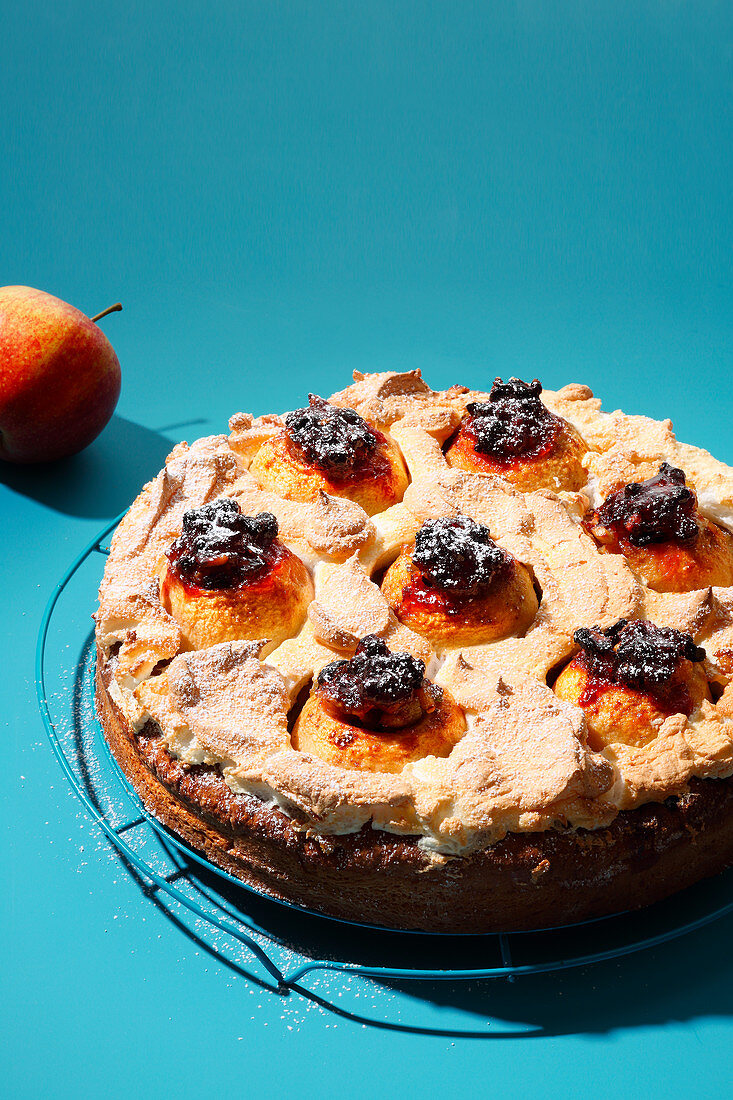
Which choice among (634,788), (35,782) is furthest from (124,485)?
(634,788)

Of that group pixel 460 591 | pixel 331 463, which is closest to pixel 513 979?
pixel 460 591

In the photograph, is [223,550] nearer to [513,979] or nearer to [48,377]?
[513,979]

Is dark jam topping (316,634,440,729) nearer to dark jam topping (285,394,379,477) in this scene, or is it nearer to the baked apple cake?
the baked apple cake

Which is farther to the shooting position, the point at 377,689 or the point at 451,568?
the point at 451,568

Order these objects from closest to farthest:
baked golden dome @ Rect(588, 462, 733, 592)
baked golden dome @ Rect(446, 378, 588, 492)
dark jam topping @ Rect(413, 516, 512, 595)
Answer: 1. dark jam topping @ Rect(413, 516, 512, 595)
2. baked golden dome @ Rect(588, 462, 733, 592)
3. baked golden dome @ Rect(446, 378, 588, 492)

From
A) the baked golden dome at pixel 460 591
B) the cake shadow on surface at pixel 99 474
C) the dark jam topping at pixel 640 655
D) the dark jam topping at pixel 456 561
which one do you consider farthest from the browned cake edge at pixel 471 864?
the cake shadow on surface at pixel 99 474

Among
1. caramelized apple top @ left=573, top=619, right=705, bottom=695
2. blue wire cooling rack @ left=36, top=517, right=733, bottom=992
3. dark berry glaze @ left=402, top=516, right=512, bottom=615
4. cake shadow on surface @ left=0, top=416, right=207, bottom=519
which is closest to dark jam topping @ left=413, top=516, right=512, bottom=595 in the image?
dark berry glaze @ left=402, top=516, right=512, bottom=615

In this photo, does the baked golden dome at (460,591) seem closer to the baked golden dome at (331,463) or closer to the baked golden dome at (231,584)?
the baked golden dome at (231,584)
